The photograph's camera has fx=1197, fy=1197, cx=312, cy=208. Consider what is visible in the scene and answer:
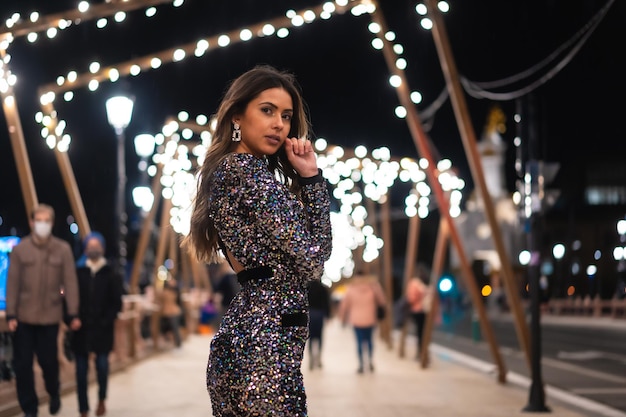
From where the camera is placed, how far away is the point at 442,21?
596 inches

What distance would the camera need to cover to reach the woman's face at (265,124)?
398cm

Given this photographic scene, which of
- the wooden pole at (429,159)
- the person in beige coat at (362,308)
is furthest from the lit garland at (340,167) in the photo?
the person in beige coat at (362,308)

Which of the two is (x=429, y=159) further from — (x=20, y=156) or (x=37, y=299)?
(x=37, y=299)

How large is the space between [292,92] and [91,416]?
897 centimetres

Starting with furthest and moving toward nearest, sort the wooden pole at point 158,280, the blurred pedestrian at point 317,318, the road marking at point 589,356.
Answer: the wooden pole at point 158,280
the road marking at point 589,356
the blurred pedestrian at point 317,318

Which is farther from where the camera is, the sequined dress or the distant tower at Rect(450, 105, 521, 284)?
the distant tower at Rect(450, 105, 521, 284)

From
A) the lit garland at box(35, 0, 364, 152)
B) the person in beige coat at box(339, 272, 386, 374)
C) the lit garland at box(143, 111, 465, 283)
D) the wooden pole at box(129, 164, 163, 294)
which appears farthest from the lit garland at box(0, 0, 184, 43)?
the wooden pole at box(129, 164, 163, 294)

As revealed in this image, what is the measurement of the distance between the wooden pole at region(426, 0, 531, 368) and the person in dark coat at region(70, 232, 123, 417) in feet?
17.6

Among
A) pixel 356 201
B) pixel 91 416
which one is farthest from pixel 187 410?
pixel 356 201

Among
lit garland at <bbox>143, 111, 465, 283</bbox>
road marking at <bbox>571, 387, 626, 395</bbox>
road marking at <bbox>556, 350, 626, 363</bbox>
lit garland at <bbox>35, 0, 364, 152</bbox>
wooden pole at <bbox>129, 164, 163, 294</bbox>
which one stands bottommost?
road marking at <bbox>571, 387, 626, 395</bbox>

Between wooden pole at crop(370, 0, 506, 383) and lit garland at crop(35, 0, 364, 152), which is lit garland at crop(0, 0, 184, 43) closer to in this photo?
lit garland at crop(35, 0, 364, 152)

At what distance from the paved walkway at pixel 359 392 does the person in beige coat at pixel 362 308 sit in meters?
0.61

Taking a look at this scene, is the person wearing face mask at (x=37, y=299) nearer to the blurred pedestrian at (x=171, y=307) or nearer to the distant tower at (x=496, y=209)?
the blurred pedestrian at (x=171, y=307)

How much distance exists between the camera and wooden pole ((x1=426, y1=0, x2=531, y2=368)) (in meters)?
15.2
